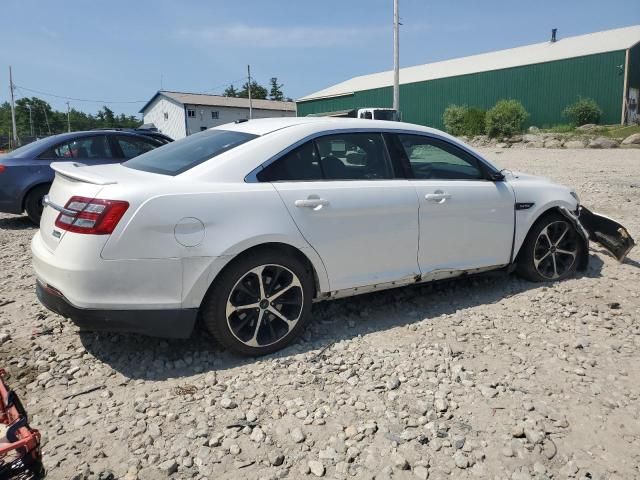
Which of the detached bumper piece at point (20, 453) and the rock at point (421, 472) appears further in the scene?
the rock at point (421, 472)

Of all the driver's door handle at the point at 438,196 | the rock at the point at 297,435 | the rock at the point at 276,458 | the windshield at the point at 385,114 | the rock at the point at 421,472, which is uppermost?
the windshield at the point at 385,114

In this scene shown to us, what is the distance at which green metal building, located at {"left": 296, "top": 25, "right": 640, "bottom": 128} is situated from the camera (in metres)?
33.2

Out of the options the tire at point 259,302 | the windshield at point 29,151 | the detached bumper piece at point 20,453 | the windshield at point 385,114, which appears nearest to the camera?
the detached bumper piece at point 20,453

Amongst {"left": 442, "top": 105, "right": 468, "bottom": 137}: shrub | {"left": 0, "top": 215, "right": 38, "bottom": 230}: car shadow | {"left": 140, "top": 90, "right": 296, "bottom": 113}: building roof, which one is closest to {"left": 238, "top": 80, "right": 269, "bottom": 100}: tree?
{"left": 140, "top": 90, "right": 296, "bottom": 113}: building roof

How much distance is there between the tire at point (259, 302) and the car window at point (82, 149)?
588 centimetres

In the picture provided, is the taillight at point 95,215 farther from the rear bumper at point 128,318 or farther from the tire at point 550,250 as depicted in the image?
the tire at point 550,250

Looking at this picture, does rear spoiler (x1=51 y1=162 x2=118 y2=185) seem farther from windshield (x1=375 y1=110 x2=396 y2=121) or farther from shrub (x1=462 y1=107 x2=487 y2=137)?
shrub (x1=462 y1=107 x2=487 y2=137)

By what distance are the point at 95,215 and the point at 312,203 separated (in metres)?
1.35

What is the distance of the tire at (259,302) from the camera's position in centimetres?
325

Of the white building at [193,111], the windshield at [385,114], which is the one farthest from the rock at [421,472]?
the white building at [193,111]

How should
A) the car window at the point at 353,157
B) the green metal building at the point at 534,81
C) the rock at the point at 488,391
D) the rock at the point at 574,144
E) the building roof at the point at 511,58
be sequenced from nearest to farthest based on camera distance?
the rock at the point at 488,391 → the car window at the point at 353,157 → the rock at the point at 574,144 → the green metal building at the point at 534,81 → the building roof at the point at 511,58

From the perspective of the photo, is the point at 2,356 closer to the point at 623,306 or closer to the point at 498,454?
the point at 498,454

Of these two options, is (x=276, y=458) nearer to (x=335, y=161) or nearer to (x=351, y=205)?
(x=351, y=205)

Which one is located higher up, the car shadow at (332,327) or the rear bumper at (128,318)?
the rear bumper at (128,318)
